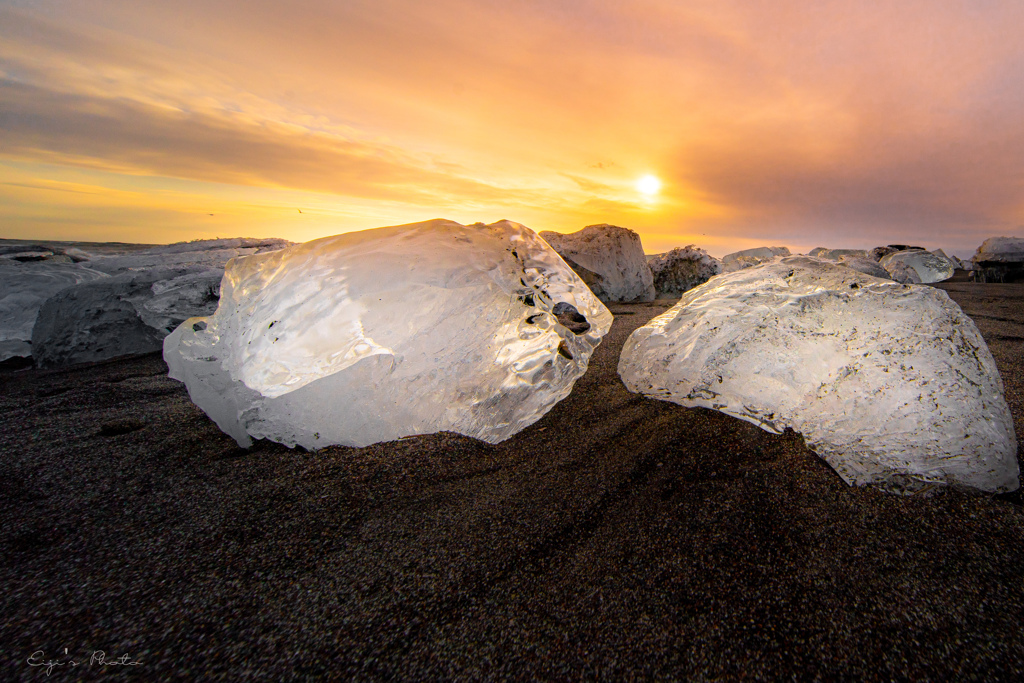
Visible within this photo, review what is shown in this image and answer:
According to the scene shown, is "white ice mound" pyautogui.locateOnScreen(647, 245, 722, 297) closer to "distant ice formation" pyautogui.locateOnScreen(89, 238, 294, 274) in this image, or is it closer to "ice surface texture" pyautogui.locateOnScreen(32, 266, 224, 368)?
"distant ice formation" pyautogui.locateOnScreen(89, 238, 294, 274)

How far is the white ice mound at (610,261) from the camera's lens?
5793 mm

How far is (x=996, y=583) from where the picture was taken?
0.92 m

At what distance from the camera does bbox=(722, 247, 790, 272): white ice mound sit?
311 inches

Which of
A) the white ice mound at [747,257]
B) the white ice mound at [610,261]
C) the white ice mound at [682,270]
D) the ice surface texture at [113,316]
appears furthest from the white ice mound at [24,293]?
the white ice mound at [747,257]

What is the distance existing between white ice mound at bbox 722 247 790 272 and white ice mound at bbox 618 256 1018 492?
5117 mm

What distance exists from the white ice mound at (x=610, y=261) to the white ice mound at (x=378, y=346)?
4.05m

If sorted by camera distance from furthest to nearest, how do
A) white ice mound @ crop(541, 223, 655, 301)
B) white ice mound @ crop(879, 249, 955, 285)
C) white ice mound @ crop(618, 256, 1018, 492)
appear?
white ice mound @ crop(879, 249, 955, 285) < white ice mound @ crop(541, 223, 655, 301) < white ice mound @ crop(618, 256, 1018, 492)

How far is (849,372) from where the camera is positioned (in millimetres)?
1468

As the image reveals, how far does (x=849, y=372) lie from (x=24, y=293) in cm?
619

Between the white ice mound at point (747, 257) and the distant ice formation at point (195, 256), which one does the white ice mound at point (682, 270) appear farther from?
the distant ice formation at point (195, 256)

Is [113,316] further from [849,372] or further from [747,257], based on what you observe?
[747,257]

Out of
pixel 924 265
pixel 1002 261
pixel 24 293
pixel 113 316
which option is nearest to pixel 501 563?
pixel 113 316

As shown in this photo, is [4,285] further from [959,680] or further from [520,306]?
[959,680]
